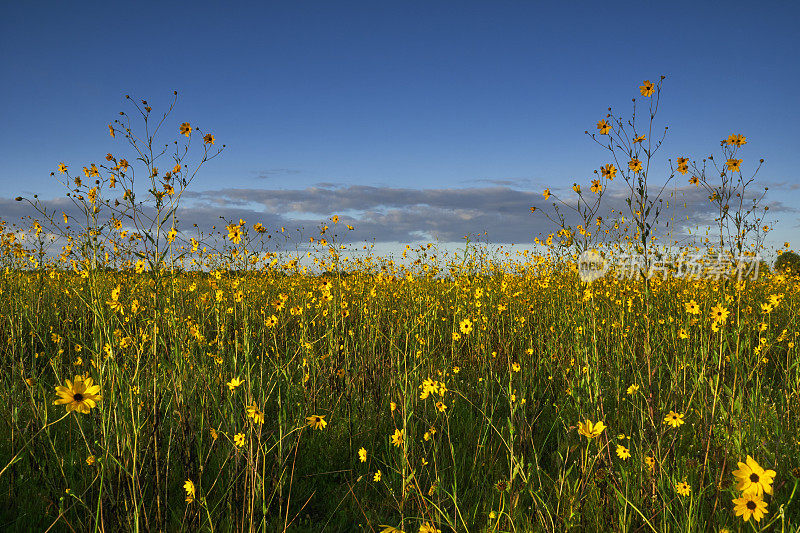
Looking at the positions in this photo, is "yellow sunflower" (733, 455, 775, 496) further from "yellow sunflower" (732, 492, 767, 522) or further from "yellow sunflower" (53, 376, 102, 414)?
"yellow sunflower" (53, 376, 102, 414)

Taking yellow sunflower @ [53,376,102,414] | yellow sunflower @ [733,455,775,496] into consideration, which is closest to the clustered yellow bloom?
yellow sunflower @ [733,455,775,496]

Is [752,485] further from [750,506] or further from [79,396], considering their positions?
[79,396]

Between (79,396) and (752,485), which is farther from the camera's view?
(79,396)

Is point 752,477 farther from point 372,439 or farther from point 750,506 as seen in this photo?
point 372,439

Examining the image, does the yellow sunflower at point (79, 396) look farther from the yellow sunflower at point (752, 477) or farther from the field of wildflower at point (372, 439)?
the yellow sunflower at point (752, 477)

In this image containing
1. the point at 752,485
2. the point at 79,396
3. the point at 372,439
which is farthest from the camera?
the point at 372,439

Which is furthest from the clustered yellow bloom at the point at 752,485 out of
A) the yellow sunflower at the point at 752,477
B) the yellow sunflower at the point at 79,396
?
the yellow sunflower at the point at 79,396

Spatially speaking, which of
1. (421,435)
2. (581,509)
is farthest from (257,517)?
(581,509)

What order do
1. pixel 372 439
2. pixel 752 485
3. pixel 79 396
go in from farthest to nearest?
pixel 372 439 < pixel 79 396 < pixel 752 485

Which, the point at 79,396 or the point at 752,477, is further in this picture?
the point at 79,396

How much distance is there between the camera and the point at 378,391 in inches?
129

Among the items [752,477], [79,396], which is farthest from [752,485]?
[79,396]

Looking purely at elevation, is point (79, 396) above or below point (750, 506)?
→ above

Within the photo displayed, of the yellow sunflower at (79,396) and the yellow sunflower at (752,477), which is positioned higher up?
the yellow sunflower at (79,396)
